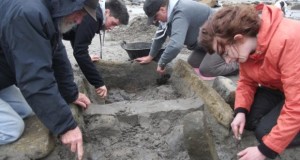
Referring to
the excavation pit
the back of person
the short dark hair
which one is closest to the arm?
the excavation pit

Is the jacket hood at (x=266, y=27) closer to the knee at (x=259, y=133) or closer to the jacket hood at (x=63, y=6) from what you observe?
the knee at (x=259, y=133)

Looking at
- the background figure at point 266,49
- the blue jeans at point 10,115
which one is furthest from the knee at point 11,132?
the background figure at point 266,49

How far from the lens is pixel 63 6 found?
210 cm

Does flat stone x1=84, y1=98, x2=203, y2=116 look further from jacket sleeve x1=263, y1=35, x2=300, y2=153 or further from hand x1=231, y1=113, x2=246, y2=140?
jacket sleeve x1=263, y1=35, x2=300, y2=153

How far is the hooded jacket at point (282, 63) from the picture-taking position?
2.21 meters

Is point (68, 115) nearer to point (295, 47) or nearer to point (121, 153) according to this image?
point (121, 153)

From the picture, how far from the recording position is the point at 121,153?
9.30ft

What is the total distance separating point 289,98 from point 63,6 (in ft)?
4.96

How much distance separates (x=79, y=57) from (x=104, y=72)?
2.97ft

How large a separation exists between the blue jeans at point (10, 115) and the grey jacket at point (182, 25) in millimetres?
1812

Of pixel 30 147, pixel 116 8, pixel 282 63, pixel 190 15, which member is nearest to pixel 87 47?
pixel 116 8

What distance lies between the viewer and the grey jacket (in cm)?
399

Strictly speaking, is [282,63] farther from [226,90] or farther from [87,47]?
[87,47]

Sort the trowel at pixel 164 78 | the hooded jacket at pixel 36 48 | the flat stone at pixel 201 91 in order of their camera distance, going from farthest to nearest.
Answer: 1. the trowel at pixel 164 78
2. the flat stone at pixel 201 91
3. the hooded jacket at pixel 36 48
